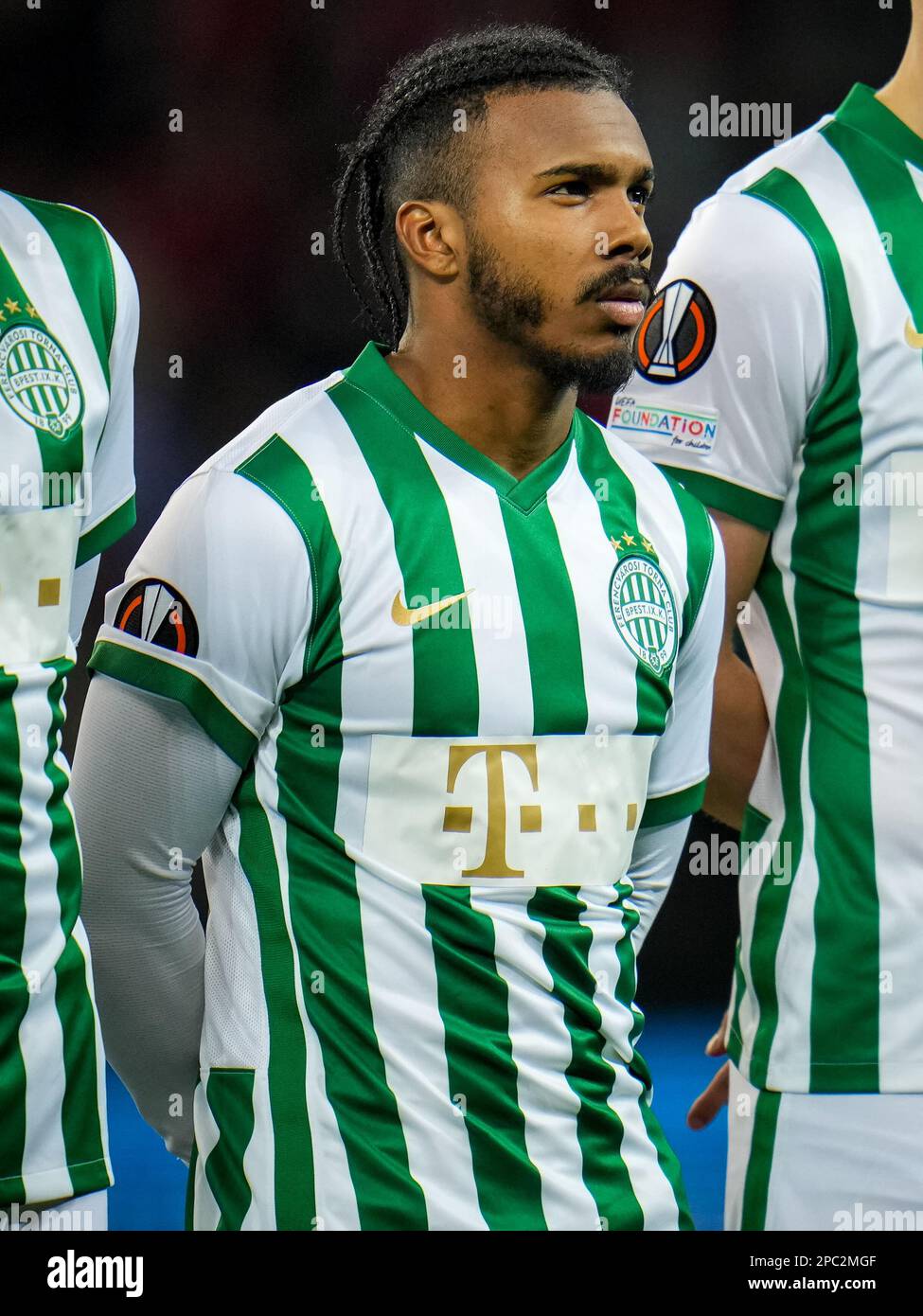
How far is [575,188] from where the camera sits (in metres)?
1.61

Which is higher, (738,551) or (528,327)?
(528,327)

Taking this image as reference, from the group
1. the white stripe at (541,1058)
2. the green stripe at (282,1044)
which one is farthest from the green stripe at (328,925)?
the white stripe at (541,1058)

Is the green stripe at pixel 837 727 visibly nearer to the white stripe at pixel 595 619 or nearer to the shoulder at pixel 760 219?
the shoulder at pixel 760 219

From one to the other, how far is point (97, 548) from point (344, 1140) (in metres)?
0.59

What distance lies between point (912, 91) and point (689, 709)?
69 centimetres

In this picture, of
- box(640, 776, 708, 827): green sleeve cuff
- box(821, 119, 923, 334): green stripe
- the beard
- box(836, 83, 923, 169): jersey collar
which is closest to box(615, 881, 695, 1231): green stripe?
box(640, 776, 708, 827): green sleeve cuff

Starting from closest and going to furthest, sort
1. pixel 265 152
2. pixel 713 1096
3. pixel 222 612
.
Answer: pixel 222 612
pixel 713 1096
pixel 265 152

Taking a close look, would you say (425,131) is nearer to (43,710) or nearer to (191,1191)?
(43,710)

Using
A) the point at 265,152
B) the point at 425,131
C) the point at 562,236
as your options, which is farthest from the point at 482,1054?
the point at 265,152

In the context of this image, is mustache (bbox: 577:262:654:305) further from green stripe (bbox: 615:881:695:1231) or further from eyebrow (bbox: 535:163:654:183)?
green stripe (bbox: 615:881:695:1231)

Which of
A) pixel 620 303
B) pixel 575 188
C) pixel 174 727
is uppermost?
pixel 575 188

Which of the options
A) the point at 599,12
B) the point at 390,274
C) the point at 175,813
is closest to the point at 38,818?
the point at 175,813

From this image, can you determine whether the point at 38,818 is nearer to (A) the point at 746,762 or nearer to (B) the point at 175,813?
(B) the point at 175,813
